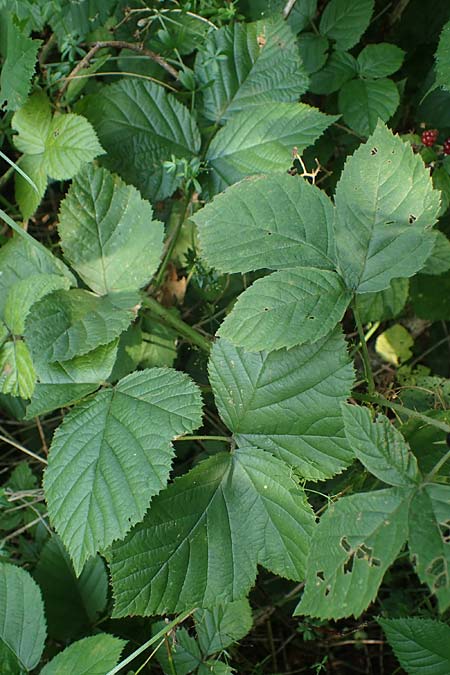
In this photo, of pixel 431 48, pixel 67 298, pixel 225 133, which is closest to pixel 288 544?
pixel 67 298

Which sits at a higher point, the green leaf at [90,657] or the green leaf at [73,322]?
the green leaf at [73,322]

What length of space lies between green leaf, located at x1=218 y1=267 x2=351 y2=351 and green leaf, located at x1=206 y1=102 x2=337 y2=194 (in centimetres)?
39

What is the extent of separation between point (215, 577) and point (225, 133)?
1004mm

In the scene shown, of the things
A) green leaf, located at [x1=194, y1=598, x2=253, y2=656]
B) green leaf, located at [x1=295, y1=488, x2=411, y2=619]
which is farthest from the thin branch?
green leaf, located at [x1=194, y1=598, x2=253, y2=656]

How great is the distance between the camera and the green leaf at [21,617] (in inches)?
52.6

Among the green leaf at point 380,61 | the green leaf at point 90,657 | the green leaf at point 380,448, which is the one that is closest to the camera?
the green leaf at point 380,448

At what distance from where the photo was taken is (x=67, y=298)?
1.35 m

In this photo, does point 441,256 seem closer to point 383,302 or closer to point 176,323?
point 383,302

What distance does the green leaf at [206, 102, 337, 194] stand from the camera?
143cm

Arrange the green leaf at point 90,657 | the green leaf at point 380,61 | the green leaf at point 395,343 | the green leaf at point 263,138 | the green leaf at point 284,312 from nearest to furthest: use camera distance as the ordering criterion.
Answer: the green leaf at point 284,312 < the green leaf at point 90,657 < the green leaf at point 263,138 < the green leaf at point 380,61 < the green leaf at point 395,343

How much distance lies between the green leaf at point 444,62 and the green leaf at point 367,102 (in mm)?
226

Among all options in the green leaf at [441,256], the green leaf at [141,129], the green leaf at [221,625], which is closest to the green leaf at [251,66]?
the green leaf at [141,129]

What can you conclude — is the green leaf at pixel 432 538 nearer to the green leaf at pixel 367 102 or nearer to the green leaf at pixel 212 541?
the green leaf at pixel 212 541

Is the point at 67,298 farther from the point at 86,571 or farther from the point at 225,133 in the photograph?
the point at 86,571
